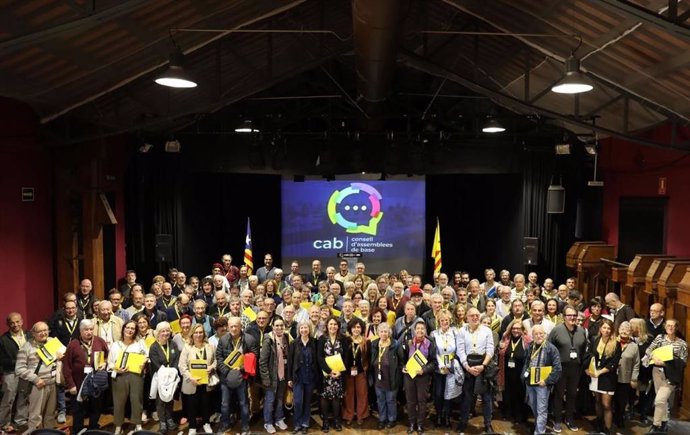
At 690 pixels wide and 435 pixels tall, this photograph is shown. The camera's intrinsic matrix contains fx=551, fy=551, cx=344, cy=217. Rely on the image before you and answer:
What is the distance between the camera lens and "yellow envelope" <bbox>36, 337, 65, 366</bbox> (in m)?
5.88

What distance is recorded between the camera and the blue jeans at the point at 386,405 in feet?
20.9

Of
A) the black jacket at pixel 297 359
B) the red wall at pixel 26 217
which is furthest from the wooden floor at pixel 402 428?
the red wall at pixel 26 217

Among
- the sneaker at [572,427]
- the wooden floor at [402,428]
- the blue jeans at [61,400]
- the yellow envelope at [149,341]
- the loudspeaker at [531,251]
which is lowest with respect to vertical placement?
the wooden floor at [402,428]

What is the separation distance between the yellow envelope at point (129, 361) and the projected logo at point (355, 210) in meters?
7.55

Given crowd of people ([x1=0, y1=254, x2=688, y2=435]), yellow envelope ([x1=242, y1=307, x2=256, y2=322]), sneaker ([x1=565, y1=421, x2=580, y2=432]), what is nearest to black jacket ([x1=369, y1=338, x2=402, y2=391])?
crowd of people ([x1=0, y1=254, x2=688, y2=435])

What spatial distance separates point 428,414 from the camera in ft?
22.4

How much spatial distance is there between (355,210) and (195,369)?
7579mm

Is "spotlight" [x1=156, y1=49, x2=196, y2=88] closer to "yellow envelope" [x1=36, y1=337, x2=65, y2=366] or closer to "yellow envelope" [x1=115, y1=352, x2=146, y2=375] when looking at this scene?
"yellow envelope" [x1=115, y1=352, x2=146, y2=375]

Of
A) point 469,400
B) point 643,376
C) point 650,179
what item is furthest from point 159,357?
point 650,179

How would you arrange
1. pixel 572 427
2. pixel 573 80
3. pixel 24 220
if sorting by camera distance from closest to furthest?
1. pixel 573 80
2. pixel 572 427
3. pixel 24 220

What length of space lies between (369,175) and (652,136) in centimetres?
599

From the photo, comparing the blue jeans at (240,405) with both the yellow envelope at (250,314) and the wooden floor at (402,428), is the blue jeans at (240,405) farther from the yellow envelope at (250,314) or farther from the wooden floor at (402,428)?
the yellow envelope at (250,314)

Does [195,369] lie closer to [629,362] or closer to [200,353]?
[200,353]

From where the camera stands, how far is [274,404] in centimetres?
645
